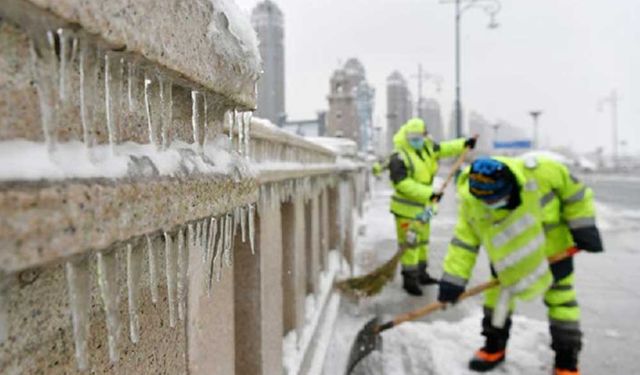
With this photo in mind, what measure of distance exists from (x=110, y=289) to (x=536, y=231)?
3649 mm

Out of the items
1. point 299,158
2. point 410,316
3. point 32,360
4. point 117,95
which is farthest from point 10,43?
point 410,316

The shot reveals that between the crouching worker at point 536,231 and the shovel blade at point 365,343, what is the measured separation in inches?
31.1

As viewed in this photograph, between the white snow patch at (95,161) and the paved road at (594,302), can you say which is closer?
the white snow patch at (95,161)

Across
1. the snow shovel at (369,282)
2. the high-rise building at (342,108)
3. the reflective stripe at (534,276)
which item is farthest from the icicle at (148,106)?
the high-rise building at (342,108)

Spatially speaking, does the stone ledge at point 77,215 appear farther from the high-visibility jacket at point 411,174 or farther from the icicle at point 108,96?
the high-visibility jacket at point 411,174

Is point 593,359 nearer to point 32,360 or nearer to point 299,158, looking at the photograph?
point 299,158

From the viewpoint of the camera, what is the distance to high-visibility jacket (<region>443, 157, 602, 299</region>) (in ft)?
12.7

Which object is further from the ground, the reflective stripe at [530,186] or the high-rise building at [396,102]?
the high-rise building at [396,102]

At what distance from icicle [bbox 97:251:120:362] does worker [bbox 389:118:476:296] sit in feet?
19.1

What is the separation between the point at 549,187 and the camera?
3912 millimetres

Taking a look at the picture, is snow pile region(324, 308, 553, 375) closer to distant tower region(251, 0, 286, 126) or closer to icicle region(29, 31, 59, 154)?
icicle region(29, 31, 59, 154)

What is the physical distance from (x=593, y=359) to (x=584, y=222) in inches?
49.4

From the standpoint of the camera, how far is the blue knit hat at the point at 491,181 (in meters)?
3.73

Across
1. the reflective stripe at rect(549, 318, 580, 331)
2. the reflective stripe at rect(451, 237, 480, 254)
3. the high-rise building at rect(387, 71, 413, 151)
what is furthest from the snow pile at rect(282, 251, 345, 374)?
the high-rise building at rect(387, 71, 413, 151)
